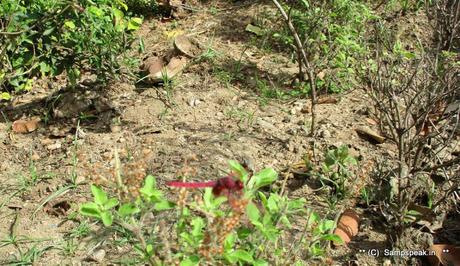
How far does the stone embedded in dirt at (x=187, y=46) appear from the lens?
13.9 feet

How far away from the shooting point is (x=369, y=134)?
3.49m

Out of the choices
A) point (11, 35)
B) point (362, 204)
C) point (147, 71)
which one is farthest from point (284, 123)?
point (11, 35)

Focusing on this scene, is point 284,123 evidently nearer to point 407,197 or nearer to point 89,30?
point 407,197

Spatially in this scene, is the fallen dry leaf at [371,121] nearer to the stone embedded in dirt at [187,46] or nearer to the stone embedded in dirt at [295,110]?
the stone embedded in dirt at [295,110]

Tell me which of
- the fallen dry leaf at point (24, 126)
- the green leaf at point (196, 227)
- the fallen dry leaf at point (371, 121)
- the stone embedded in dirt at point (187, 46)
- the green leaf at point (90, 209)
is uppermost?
the green leaf at point (90, 209)

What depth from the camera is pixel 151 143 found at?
3.48m

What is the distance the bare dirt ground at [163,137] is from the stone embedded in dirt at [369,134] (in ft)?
0.12

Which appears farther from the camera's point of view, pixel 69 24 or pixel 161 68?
pixel 161 68

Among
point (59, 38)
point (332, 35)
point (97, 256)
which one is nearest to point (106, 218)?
point (97, 256)

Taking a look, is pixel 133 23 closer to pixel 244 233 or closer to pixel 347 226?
pixel 347 226

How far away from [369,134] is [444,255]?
1015mm

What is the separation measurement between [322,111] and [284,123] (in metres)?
0.31

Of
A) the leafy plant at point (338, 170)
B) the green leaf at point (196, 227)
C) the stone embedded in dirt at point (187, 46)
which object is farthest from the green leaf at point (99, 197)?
the stone embedded in dirt at point (187, 46)

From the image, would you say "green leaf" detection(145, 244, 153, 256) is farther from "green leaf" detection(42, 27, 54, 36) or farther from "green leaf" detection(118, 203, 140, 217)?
"green leaf" detection(42, 27, 54, 36)
